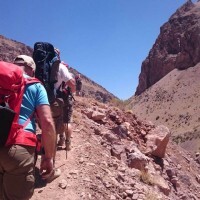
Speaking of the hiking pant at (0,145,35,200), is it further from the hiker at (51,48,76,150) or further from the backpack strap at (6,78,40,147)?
the hiker at (51,48,76,150)

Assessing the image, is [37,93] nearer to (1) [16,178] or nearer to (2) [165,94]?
(1) [16,178]

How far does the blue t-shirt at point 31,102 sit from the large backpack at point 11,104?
0.26 ft

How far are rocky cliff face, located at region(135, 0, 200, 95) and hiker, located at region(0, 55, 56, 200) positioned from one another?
86.8 metres

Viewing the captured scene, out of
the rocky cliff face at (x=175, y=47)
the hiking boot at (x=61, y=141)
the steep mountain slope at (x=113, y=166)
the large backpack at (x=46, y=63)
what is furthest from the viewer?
the rocky cliff face at (x=175, y=47)

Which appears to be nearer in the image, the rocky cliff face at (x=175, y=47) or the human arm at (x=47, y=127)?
the human arm at (x=47, y=127)

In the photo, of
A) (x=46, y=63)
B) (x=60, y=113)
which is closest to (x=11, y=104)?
(x=46, y=63)

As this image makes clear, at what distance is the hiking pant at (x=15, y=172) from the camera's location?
3.34 metres

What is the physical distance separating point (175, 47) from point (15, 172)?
328 feet

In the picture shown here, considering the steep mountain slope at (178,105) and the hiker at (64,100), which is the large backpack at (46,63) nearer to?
the hiker at (64,100)

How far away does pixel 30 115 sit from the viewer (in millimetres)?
3578

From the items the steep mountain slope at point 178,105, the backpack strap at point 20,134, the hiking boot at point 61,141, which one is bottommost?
the backpack strap at point 20,134

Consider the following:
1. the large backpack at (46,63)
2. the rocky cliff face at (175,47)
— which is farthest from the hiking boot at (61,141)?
the rocky cliff face at (175,47)

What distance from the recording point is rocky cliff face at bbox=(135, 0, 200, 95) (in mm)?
91250

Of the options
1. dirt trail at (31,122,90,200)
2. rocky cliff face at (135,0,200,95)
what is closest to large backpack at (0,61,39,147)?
dirt trail at (31,122,90,200)
